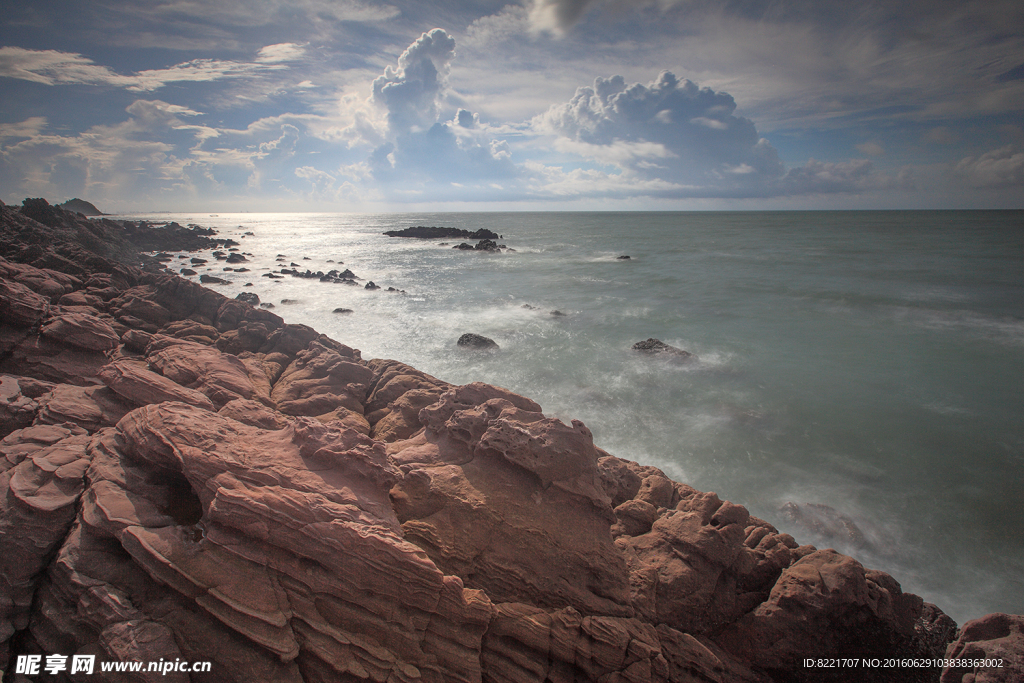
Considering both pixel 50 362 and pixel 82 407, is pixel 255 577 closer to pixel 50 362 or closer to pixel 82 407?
pixel 82 407

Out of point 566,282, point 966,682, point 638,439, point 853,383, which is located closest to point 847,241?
point 566,282

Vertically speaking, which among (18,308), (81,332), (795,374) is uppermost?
(18,308)

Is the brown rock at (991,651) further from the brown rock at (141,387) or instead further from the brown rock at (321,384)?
the brown rock at (141,387)

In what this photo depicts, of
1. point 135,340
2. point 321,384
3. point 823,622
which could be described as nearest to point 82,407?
point 321,384

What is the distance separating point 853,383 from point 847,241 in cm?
6087

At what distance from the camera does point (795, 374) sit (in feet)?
56.5

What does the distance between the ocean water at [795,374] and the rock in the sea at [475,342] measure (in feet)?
1.89

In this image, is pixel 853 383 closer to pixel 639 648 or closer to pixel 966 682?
pixel 966 682

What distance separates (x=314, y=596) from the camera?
4.43 metres

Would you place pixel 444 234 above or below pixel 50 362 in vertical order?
above

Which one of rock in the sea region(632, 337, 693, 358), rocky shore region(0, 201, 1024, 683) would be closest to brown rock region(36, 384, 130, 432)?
rocky shore region(0, 201, 1024, 683)

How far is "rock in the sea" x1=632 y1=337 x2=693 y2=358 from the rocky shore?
12.0 meters

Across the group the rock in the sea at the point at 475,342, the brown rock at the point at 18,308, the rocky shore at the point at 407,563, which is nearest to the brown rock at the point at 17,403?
the rocky shore at the point at 407,563

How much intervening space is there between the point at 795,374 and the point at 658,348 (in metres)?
5.41
